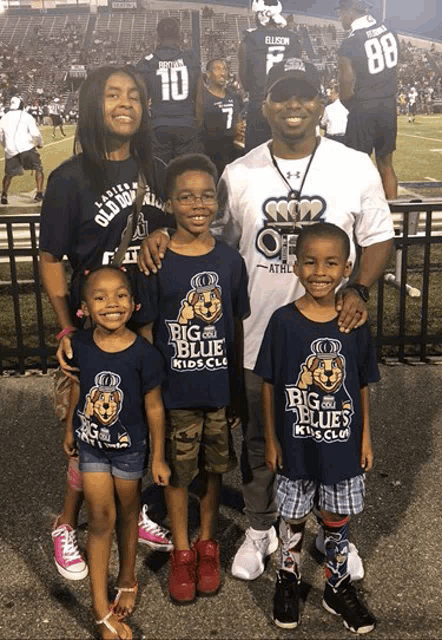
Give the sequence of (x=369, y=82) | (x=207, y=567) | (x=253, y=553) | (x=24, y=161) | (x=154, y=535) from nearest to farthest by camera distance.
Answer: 1. (x=207, y=567)
2. (x=253, y=553)
3. (x=154, y=535)
4. (x=369, y=82)
5. (x=24, y=161)

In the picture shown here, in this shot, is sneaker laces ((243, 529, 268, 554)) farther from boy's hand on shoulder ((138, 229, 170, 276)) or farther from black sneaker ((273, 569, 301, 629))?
boy's hand on shoulder ((138, 229, 170, 276))

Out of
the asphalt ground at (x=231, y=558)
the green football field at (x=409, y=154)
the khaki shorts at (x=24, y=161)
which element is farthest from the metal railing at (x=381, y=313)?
the green football field at (x=409, y=154)

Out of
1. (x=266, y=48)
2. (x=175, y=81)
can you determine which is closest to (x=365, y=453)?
(x=266, y=48)

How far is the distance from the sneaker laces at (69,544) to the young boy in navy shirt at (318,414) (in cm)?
87

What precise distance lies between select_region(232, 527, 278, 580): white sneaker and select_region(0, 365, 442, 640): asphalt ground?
41 mm

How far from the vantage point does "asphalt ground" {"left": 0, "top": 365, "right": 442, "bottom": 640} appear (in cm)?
282

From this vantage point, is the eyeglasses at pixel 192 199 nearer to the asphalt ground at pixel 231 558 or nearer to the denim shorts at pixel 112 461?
the denim shorts at pixel 112 461

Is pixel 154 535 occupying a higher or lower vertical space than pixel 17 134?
lower

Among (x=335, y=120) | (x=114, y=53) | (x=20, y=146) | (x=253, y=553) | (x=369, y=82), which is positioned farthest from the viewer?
(x=114, y=53)

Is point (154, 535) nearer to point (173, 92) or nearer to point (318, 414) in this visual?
point (318, 414)

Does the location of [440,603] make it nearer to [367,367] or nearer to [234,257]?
[367,367]

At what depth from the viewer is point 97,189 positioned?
2.86 meters

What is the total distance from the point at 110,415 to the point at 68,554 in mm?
851

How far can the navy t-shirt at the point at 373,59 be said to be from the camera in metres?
7.08
